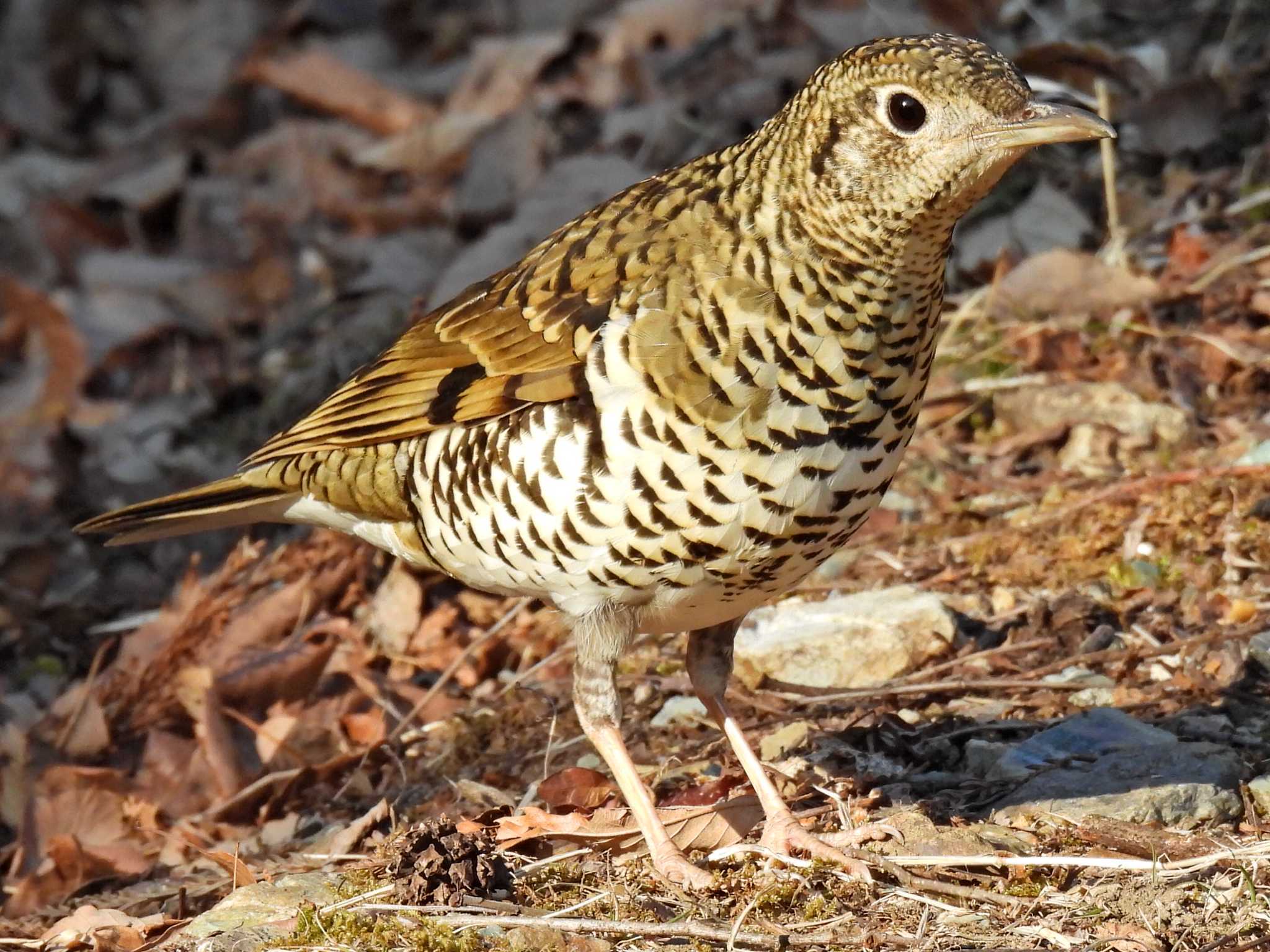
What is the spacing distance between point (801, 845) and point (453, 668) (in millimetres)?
1740

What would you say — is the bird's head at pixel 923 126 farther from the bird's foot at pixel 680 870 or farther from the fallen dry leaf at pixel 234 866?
the fallen dry leaf at pixel 234 866

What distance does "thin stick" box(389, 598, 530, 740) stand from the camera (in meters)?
5.25

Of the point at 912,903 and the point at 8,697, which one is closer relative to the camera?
the point at 912,903

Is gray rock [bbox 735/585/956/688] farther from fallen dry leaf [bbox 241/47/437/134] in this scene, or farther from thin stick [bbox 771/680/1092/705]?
fallen dry leaf [bbox 241/47/437/134]

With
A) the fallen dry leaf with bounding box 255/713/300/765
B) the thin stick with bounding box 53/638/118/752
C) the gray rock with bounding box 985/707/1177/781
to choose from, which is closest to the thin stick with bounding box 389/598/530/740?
the fallen dry leaf with bounding box 255/713/300/765

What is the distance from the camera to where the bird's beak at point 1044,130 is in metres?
3.29

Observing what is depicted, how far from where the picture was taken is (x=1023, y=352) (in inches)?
240

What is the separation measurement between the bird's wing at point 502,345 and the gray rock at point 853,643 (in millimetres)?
1264

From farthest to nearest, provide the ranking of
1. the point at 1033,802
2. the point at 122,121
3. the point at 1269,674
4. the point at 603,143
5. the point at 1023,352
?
1. the point at 122,121
2. the point at 603,143
3. the point at 1023,352
4. the point at 1269,674
5. the point at 1033,802

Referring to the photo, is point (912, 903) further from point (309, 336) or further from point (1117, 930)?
point (309, 336)

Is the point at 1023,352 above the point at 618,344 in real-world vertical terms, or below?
below

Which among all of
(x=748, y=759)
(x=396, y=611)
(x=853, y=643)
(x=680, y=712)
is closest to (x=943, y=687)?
(x=853, y=643)

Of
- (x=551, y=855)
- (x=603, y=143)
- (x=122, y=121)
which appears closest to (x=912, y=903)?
(x=551, y=855)

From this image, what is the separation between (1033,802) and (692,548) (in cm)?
105
